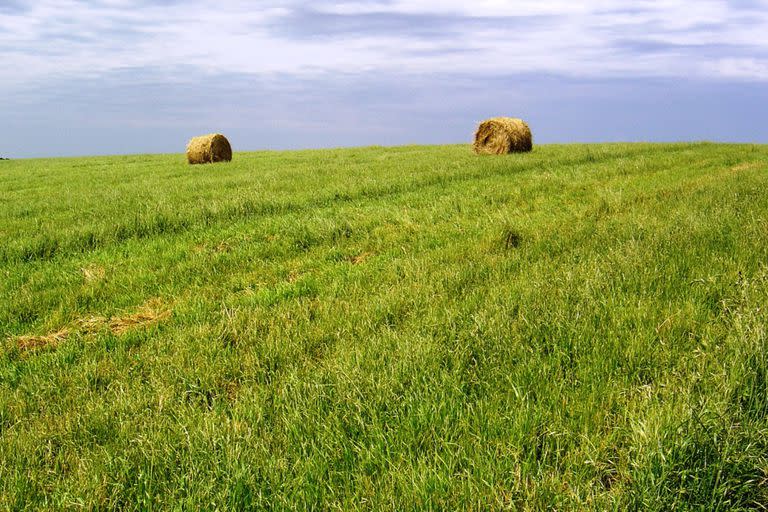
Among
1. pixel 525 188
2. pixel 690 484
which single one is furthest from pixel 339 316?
pixel 525 188

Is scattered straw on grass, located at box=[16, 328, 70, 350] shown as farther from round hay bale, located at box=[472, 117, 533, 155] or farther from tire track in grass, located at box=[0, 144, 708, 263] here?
round hay bale, located at box=[472, 117, 533, 155]

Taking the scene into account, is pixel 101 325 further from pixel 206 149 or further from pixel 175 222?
pixel 206 149

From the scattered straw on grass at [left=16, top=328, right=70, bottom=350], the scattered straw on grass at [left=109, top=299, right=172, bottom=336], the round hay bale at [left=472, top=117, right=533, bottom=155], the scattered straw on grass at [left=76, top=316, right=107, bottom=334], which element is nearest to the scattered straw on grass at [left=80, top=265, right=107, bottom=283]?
the scattered straw on grass at [left=76, top=316, right=107, bottom=334]

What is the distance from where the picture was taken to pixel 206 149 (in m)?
25.4

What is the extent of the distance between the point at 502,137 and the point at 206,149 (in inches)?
582

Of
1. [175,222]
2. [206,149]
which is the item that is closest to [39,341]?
[175,222]

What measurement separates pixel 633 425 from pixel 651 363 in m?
0.96

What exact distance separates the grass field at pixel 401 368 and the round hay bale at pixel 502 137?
15.4 meters

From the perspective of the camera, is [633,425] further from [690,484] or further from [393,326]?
[393,326]

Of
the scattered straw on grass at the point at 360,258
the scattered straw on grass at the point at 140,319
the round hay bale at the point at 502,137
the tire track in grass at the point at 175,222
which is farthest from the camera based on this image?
the round hay bale at the point at 502,137

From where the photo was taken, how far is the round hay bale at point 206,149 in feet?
83.5

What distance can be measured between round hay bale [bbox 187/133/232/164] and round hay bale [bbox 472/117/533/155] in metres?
13.2

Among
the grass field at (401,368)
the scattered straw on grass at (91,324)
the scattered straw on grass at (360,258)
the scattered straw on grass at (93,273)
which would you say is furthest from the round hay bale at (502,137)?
the scattered straw on grass at (91,324)

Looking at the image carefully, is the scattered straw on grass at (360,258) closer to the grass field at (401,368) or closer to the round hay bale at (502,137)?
the grass field at (401,368)
